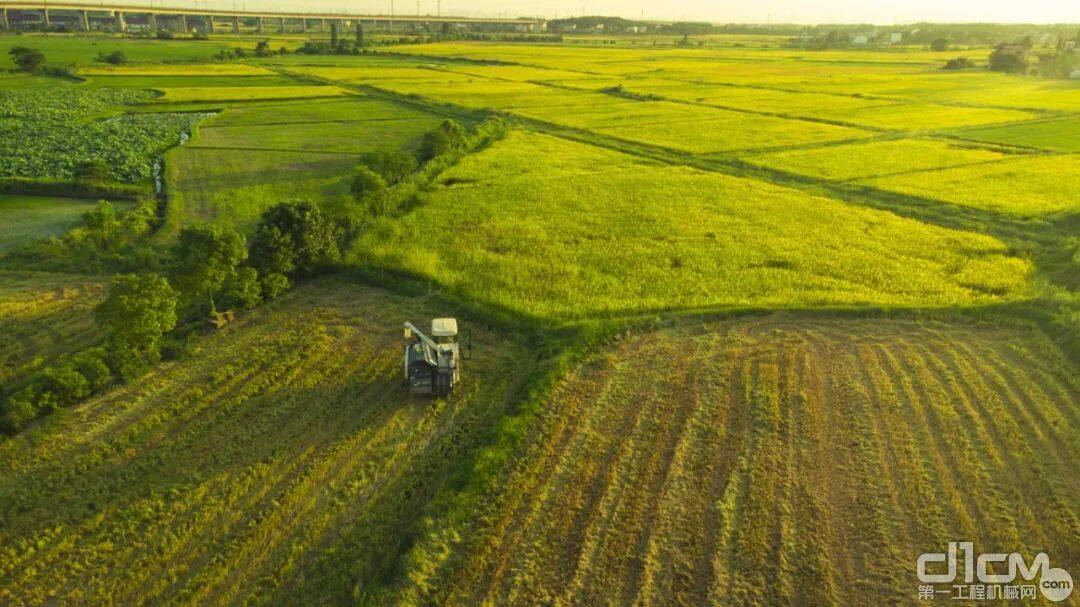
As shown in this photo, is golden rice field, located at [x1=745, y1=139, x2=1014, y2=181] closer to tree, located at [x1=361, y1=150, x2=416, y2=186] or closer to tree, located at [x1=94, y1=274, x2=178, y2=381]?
tree, located at [x1=361, y1=150, x2=416, y2=186]

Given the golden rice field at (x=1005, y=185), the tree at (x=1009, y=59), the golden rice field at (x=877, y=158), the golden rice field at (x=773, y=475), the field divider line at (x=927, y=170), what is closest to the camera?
the golden rice field at (x=773, y=475)

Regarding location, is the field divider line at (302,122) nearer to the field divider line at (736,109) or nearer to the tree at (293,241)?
the field divider line at (736,109)

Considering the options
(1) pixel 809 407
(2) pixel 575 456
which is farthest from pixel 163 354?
(1) pixel 809 407

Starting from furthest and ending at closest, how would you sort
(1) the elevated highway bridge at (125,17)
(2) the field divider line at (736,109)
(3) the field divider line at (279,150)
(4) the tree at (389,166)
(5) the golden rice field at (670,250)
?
(1) the elevated highway bridge at (125,17), (2) the field divider line at (736,109), (3) the field divider line at (279,150), (4) the tree at (389,166), (5) the golden rice field at (670,250)

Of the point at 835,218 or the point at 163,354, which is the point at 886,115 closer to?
the point at 835,218

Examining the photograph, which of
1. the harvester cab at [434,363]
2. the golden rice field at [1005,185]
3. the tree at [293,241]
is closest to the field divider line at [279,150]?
the tree at [293,241]

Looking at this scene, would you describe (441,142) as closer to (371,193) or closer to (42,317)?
(371,193)

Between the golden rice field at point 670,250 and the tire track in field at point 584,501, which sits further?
the golden rice field at point 670,250
